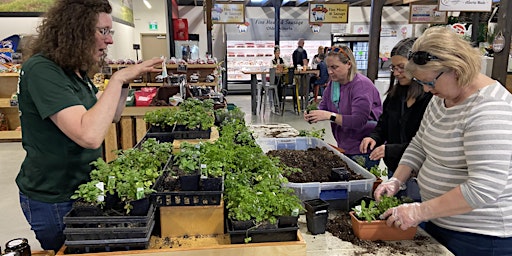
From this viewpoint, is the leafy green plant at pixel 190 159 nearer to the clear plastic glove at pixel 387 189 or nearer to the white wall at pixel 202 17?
the clear plastic glove at pixel 387 189

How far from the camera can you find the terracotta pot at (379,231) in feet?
5.32

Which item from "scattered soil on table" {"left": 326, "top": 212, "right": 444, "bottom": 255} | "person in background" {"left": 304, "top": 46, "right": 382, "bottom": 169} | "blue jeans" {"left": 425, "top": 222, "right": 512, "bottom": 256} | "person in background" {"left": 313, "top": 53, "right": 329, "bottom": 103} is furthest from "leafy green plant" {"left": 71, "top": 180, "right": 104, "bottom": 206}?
"person in background" {"left": 313, "top": 53, "right": 329, "bottom": 103}

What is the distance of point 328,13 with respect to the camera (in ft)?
34.0

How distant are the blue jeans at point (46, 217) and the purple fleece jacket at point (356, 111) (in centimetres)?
207

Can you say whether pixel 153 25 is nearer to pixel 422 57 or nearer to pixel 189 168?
pixel 189 168

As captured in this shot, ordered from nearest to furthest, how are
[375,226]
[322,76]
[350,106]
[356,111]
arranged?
[375,226] < [356,111] < [350,106] < [322,76]

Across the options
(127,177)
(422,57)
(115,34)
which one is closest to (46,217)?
(127,177)

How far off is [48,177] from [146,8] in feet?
40.6

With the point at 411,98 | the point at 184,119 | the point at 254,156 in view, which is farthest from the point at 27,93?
the point at 411,98

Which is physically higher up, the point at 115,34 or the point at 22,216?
the point at 115,34

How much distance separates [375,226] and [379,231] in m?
0.04

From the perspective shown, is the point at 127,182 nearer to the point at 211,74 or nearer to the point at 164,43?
the point at 211,74

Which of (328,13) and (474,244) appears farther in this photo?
(328,13)

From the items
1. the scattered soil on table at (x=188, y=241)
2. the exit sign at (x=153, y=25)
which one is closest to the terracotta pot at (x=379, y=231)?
the scattered soil on table at (x=188, y=241)
